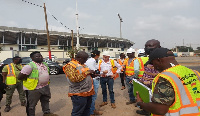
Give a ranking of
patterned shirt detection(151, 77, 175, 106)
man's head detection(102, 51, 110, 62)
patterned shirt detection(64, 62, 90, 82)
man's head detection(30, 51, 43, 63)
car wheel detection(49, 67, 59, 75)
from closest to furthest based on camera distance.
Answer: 1. patterned shirt detection(151, 77, 175, 106)
2. patterned shirt detection(64, 62, 90, 82)
3. man's head detection(30, 51, 43, 63)
4. man's head detection(102, 51, 110, 62)
5. car wheel detection(49, 67, 59, 75)

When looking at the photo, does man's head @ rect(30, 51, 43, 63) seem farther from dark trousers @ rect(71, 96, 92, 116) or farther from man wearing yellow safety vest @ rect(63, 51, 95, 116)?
dark trousers @ rect(71, 96, 92, 116)

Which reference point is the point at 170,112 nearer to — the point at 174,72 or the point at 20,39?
the point at 174,72

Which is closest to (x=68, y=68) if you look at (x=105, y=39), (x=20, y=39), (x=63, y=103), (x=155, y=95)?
(x=155, y=95)

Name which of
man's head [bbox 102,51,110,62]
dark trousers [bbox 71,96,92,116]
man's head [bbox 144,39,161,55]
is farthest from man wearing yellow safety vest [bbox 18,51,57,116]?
man's head [bbox 144,39,161,55]

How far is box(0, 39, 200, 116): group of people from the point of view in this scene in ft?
4.77

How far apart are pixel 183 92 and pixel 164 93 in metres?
0.18

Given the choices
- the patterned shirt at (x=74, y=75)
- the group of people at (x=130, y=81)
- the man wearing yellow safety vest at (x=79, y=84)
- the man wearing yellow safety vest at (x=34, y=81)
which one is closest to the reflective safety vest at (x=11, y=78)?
the group of people at (x=130, y=81)

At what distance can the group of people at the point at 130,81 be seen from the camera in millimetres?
1454

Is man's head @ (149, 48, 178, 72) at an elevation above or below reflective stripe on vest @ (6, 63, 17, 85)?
above

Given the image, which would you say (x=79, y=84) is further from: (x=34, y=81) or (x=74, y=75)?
(x=34, y=81)

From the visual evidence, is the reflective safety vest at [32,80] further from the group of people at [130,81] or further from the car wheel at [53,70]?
the car wheel at [53,70]

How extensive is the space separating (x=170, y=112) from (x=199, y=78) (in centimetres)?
52

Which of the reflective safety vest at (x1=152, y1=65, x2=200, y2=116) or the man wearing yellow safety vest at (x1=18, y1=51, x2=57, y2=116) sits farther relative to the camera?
the man wearing yellow safety vest at (x1=18, y1=51, x2=57, y2=116)

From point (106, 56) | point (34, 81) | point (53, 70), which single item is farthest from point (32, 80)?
point (53, 70)
